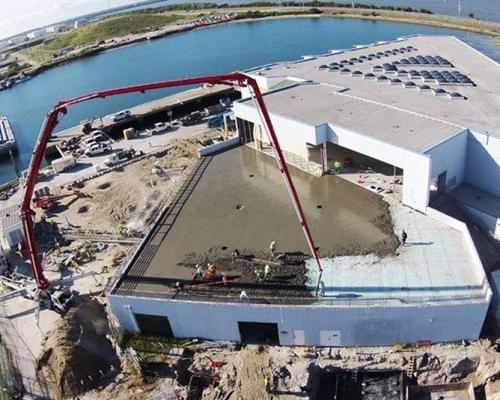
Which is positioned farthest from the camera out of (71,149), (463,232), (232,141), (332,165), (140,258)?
(71,149)

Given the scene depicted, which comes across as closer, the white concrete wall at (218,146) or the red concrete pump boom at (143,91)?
the red concrete pump boom at (143,91)

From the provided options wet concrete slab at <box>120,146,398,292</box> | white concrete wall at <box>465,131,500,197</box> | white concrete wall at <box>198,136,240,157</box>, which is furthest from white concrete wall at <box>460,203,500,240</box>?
white concrete wall at <box>198,136,240,157</box>

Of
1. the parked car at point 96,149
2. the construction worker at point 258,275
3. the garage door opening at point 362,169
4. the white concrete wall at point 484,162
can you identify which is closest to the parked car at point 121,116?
the parked car at point 96,149

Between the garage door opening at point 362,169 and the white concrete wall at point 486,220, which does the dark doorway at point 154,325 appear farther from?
the white concrete wall at point 486,220

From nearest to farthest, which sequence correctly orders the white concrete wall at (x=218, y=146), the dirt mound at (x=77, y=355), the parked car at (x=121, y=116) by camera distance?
the dirt mound at (x=77, y=355) < the white concrete wall at (x=218, y=146) < the parked car at (x=121, y=116)

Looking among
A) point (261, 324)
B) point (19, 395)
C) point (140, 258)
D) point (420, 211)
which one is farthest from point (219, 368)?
point (420, 211)

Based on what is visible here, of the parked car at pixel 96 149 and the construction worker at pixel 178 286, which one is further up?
the parked car at pixel 96 149

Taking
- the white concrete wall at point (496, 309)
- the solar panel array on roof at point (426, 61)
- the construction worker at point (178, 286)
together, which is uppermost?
the solar panel array on roof at point (426, 61)

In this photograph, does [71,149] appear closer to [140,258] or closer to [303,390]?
[140,258]

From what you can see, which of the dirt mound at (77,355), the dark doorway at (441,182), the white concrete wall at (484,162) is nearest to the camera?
the dirt mound at (77,355)
